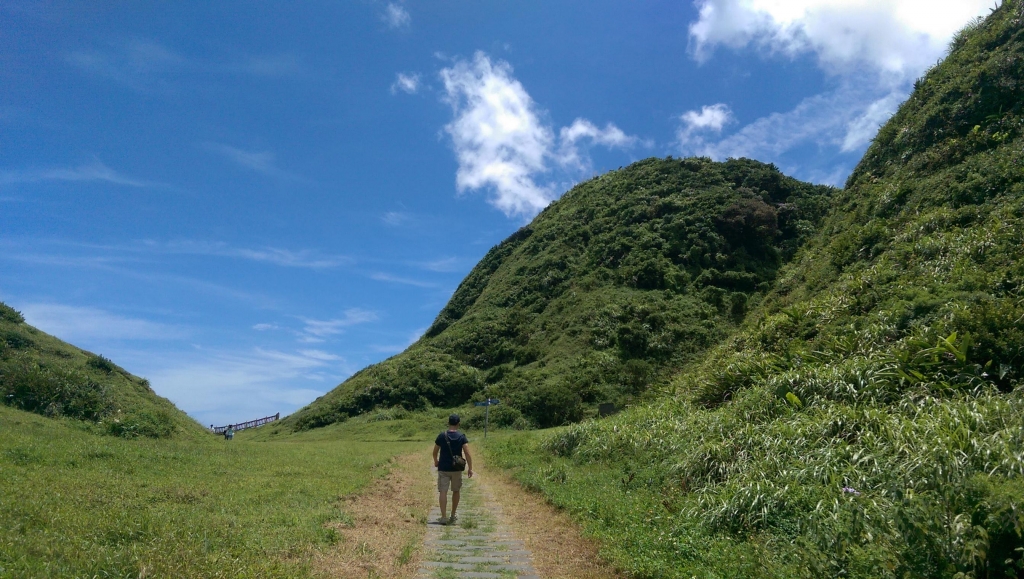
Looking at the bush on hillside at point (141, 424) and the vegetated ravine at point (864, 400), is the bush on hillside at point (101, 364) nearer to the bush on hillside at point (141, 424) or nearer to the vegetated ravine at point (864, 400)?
the bush on hillside at point (141, 424)

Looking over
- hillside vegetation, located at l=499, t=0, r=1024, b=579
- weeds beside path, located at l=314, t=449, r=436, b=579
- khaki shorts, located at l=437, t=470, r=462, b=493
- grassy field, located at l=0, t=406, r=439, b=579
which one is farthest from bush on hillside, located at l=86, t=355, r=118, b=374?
khaki shorts, located at l=437, t=470, r=462, b=493

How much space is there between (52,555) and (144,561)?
31.3 inches

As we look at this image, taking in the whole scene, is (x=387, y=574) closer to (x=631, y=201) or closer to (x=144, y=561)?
(x=144, y=561)

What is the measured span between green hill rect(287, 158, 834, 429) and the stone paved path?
25.4m

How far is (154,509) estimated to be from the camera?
755cm

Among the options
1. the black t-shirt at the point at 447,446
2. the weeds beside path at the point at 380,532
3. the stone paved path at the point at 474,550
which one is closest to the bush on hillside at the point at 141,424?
the weeds beside path at the point at 380,532

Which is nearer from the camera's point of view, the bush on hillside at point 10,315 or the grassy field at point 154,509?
the grassy field at point 154,509

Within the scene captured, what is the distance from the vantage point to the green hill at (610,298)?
4322 centimetres

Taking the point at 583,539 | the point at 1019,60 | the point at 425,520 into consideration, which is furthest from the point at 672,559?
the point at 1019,60

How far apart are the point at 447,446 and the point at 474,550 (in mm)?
2638

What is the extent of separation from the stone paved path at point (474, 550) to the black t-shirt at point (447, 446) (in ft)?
2.96

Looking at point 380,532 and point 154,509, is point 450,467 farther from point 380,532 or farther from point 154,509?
point 154,509

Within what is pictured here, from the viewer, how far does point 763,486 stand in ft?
25.2

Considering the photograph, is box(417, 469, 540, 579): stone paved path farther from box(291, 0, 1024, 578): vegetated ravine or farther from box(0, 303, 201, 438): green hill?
box(0, 303, 201, 438): green hill
